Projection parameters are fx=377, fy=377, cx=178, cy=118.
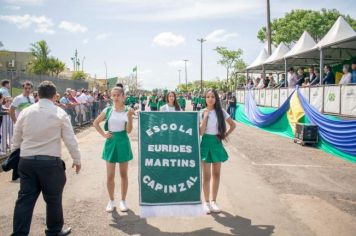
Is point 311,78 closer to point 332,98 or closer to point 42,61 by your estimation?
point 332,98

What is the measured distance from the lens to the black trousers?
438cm

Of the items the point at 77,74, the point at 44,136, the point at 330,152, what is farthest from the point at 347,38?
the point at 77,74

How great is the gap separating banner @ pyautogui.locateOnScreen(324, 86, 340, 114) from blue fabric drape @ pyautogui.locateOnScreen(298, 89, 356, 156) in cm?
39

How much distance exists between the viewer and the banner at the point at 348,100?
39.1 ft

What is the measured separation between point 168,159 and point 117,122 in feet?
3.27

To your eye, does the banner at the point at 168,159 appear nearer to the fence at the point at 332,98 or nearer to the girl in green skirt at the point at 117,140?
the girl in green skirt at the point at 117,140

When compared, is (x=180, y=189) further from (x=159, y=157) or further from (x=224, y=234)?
(x=224, y=234)

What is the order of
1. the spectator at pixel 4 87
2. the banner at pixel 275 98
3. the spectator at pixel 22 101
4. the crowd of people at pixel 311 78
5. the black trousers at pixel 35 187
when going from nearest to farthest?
the black trousers at pixel 35 187, the spectator at pixel 22 101, the spectator at pixel 4 87, the crowd of people at pixel 311 78, the banner at pixel 275 98

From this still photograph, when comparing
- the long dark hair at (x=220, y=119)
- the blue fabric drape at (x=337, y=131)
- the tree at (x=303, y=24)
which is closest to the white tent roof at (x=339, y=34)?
the blue fabric drape at (x=337, y=131)

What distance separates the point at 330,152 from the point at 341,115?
1332 millimetres

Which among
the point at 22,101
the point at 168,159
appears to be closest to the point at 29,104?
the point at 22,101

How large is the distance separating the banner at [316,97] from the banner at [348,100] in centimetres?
152

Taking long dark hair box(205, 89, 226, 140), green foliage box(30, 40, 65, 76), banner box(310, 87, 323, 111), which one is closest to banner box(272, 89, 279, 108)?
banner box(310, 87, 323, 111)

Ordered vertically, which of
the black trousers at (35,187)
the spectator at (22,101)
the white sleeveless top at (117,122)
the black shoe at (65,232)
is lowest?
the black shoe at (65,232)
